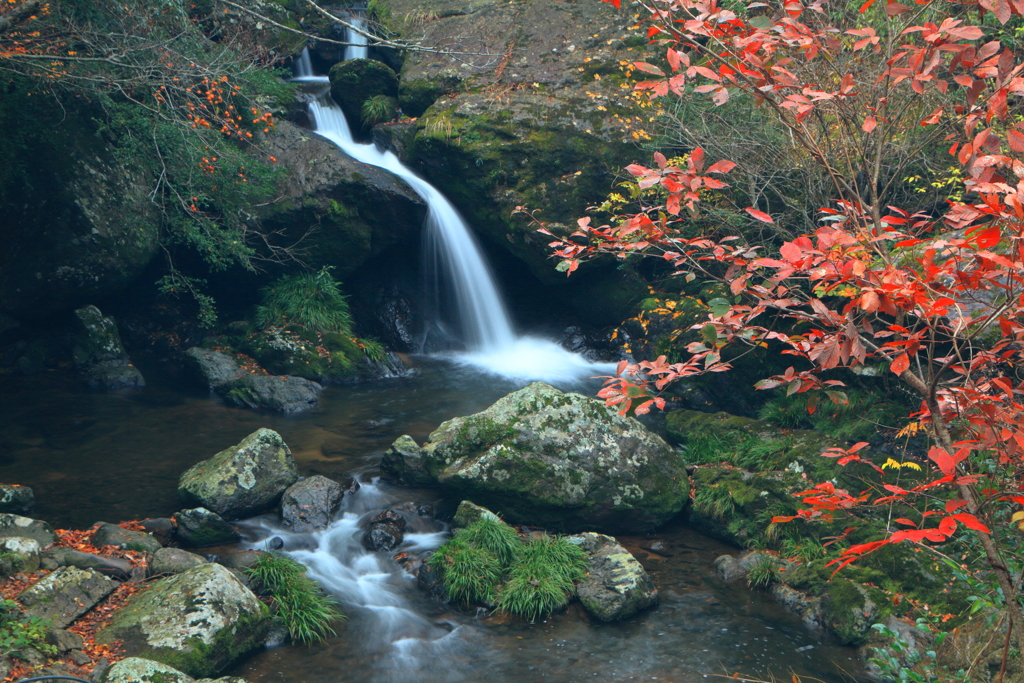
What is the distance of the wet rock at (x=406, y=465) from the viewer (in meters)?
7.02

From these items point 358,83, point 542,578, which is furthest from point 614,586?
point 358,83

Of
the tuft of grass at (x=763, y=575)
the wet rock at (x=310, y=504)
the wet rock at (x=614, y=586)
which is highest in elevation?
the wet rock at (x=310, y=504)

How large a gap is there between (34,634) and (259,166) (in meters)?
7.81

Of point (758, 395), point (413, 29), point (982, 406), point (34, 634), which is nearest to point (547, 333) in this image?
point (758, 395)

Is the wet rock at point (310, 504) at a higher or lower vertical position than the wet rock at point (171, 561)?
lower

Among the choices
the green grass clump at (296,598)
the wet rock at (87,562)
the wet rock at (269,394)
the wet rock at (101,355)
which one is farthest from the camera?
the wet rock at (101,355)

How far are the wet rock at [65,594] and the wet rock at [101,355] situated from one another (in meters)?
5.83

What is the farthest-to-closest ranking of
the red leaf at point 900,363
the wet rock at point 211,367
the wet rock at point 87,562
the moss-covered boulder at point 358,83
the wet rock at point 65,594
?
the moss-covered boulder at point 358,83, the wet rock at point 211,367, the wet rock at point 87,562, the wet rock at point 65,594, the red leaf at point 900,363

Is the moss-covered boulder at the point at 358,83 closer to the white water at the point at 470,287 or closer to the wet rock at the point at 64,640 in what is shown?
the white water at the point at 470,287

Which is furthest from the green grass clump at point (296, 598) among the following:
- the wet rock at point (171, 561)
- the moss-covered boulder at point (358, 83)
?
the moss-covered boulder at point (358, 83)

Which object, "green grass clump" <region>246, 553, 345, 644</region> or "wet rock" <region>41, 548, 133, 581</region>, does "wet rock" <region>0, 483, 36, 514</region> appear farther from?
"green grass clump" <region>246, 553, 345, 644</region>

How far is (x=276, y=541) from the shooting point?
19.7ft

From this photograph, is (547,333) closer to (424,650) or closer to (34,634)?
(424,650)

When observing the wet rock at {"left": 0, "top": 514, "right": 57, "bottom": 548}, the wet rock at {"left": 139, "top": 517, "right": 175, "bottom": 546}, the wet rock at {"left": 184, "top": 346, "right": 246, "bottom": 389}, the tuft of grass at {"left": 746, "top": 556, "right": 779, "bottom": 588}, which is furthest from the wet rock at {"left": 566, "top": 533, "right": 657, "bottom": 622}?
the wet rock at {"left": 184, "top": 346, "right": 246, "bottom": 389}
